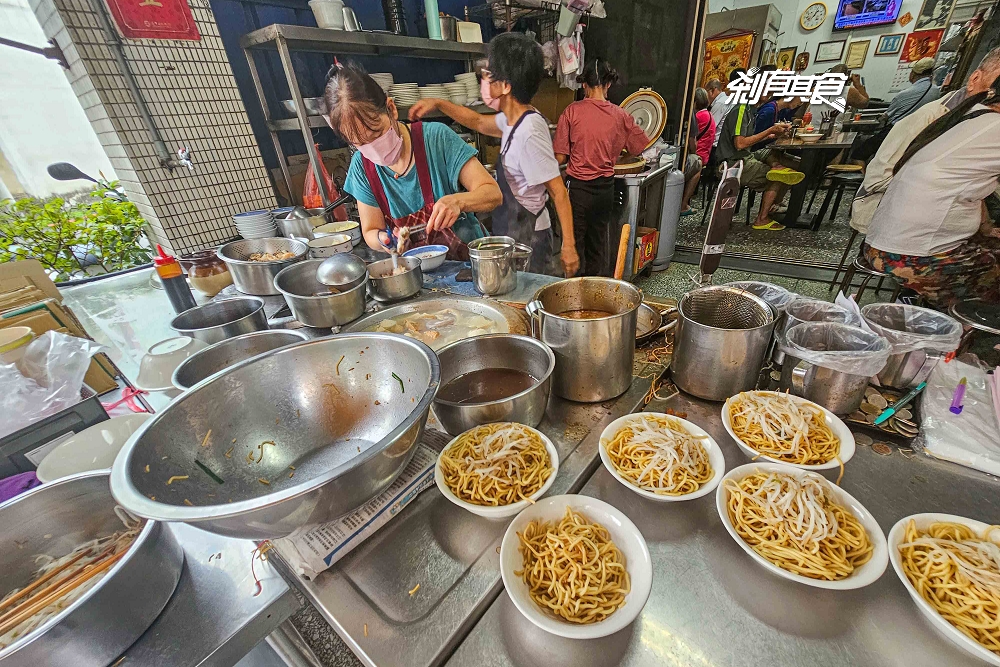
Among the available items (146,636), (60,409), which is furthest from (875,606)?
(60,409)

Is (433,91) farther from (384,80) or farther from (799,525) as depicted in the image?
(799,525)

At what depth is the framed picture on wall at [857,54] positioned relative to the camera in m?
11.2

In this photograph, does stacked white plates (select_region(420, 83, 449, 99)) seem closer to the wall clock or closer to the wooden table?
the wooden table

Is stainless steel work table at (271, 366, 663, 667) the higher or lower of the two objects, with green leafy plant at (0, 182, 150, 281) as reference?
lower

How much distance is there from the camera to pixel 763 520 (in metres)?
0.96

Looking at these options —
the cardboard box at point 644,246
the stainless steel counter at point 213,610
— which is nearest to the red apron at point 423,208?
the stainless steel counter at point 213,610

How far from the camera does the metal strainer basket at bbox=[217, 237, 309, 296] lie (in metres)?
2.19

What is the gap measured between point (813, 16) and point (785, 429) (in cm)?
1646

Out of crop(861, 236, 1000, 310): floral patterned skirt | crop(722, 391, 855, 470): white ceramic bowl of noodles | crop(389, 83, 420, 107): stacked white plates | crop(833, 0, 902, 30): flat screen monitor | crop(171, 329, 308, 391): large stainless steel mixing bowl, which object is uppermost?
crop(833, 0, 902, 30): flat screen monitor

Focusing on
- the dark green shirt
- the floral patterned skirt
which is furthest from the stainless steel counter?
the dark green shirt

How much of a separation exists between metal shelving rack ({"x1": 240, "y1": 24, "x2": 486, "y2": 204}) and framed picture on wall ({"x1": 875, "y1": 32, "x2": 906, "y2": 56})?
44.6ft

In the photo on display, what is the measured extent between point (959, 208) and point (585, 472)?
3.89 metres

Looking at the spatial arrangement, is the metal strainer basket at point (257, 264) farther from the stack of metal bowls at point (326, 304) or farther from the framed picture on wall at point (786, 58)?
the framed picture on wall at point (786, 58)

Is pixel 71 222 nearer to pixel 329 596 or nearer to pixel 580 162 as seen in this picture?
pixel 329 596
